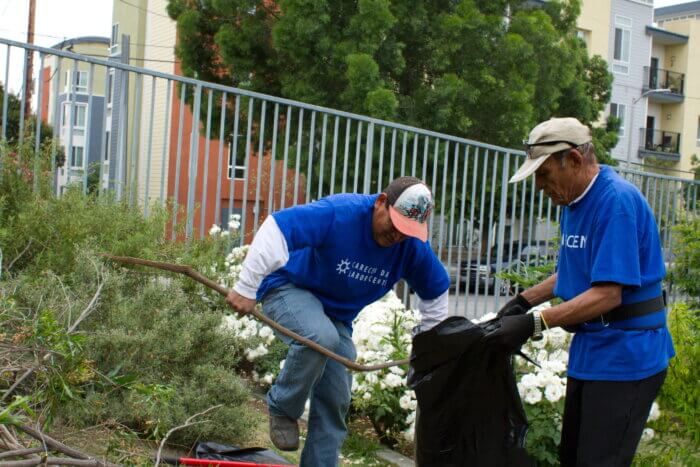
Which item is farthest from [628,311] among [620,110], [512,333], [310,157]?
[620,110]

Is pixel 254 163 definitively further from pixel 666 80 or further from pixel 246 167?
pixel 666 80

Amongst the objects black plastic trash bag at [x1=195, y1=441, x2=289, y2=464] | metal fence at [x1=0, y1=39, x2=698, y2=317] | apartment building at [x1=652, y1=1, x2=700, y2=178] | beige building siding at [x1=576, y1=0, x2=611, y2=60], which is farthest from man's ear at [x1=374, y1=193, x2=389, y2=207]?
apartment building at [x1=652, y1=1, x2=700, y2=178]

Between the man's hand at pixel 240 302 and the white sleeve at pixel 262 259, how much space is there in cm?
2

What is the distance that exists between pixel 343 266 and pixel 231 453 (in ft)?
3.93

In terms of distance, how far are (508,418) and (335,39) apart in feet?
39.3

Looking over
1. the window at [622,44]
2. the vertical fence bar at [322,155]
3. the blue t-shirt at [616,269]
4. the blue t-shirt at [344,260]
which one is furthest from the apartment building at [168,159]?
the window at [622,44]

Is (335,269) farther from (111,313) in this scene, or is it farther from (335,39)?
(335,39)

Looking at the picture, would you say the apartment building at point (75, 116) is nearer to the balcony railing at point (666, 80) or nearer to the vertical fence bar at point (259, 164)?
the vertical fence bar at point (259, 164)

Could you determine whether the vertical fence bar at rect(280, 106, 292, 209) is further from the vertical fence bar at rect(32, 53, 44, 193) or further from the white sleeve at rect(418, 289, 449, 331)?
the white sleeve at rect(418, 289, 449, 331)

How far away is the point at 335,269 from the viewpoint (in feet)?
12.9

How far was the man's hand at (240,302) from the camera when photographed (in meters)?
3.77

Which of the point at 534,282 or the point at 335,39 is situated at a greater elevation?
the point at 335,39

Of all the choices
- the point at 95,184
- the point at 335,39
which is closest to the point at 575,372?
the point at 95,184

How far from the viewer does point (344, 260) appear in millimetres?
3900
